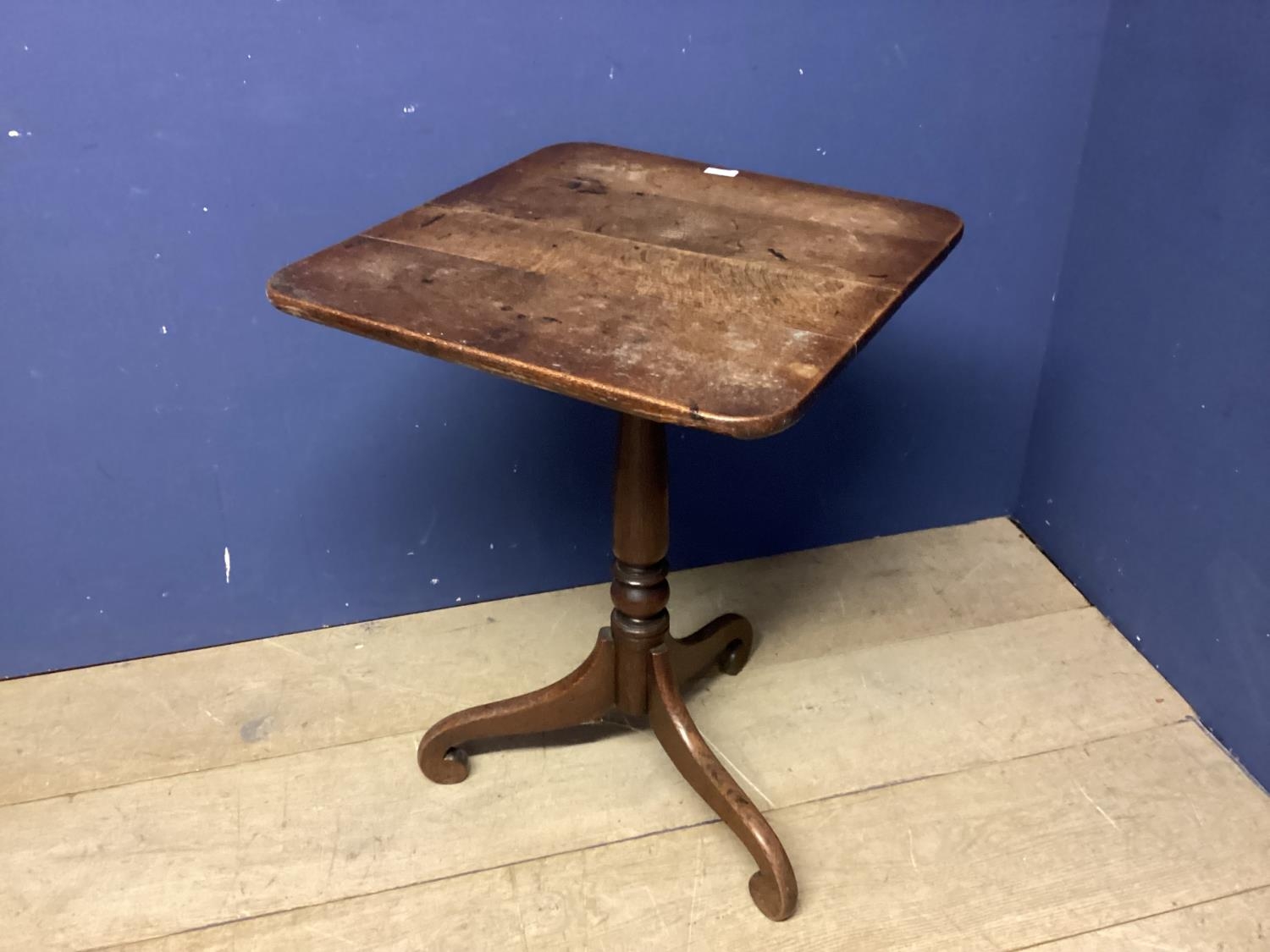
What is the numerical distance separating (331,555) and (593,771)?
22.8 inches

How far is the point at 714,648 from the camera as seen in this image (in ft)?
5.84

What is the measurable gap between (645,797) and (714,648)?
0.25m

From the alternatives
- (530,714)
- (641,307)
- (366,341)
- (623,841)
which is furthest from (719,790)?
(366,341)

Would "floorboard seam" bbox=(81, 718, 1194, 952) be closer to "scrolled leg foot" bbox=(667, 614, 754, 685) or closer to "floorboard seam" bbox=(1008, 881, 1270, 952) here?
"floorboard seam" bbox=(1008, 881, 1270, 952)

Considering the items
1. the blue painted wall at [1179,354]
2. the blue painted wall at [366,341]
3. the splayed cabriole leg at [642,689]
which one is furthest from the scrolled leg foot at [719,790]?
the blue painted wall at [1179,354]

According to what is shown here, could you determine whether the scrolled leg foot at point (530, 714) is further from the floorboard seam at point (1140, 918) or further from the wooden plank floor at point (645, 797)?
the floorboard seam at point (1140, 918)

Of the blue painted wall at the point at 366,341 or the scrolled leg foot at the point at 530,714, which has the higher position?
the blue painted wall at the point at 366,341

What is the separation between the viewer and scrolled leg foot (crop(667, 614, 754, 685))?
169cm

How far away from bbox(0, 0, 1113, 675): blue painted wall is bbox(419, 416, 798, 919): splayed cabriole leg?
1.34ft

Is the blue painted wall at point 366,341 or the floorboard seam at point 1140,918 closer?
the floorboard seam at point 1140,918

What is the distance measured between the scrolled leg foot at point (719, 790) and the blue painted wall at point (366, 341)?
469 mm

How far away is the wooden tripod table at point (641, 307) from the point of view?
1.07 meters

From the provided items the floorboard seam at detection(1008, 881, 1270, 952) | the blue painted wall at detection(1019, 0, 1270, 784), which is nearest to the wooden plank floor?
the floorboard seam at detection(1008, 881, 1270, 952)

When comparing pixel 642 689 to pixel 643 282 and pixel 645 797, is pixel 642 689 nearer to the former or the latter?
pixel 645 797
